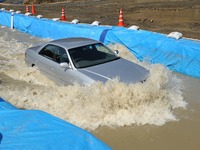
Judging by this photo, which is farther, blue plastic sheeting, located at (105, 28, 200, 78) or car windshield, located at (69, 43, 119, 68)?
blue plastic sheeting, located at (105, 28, 200, 78)

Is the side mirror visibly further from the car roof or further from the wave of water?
the car roof

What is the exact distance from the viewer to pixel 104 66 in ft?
24.7

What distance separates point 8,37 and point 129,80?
1320 cm

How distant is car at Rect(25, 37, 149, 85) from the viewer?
718cm

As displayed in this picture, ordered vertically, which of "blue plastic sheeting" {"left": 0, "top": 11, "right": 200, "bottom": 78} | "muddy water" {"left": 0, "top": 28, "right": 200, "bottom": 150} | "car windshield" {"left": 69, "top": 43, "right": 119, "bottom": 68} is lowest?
"muddy water" {"left": 0, "top": 28, "right": 200, "bottom": 150}

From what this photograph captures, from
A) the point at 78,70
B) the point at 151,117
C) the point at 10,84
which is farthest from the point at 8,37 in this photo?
the point at 151,117

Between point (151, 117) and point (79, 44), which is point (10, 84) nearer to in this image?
point (79, 44)

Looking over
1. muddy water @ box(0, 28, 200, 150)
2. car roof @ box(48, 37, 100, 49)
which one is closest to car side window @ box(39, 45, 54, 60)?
car roof @ box(48, 37, 100, 49)

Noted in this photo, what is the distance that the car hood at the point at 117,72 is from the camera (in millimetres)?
7055

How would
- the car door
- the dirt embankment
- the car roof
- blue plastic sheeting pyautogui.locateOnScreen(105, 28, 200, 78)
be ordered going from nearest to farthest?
the car roof → the car door → blue plastic sheeting pyautogui.locateOnScreen(105, 28, 200, 78) → the dirt embankment

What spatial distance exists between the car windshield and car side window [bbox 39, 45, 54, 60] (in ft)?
2.90

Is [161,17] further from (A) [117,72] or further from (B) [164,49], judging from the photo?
(A) [117,72]

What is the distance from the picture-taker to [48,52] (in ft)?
29.1

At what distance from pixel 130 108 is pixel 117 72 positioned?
933mm
